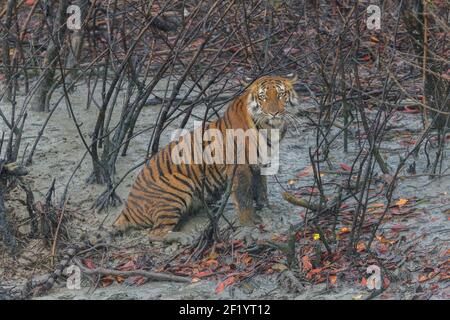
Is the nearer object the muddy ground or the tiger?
the muddy ground

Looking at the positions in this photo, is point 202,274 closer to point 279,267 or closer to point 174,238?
point 279,267

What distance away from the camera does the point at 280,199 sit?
9.12 meters

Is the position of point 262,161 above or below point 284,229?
above

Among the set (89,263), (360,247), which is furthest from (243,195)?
(89,263)

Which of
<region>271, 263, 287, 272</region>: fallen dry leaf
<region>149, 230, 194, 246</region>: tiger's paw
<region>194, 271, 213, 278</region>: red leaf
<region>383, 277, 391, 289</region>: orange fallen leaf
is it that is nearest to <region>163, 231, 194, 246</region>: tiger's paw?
<region>149, 230, 194, 246</region>: tiger's paw

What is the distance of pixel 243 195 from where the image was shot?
8695mm

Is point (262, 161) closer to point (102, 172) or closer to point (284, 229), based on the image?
point (284, 229)

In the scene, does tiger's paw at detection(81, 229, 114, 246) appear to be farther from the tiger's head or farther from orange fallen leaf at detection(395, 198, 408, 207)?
orange fallen leaf at detection(395, 198, 408, 207)

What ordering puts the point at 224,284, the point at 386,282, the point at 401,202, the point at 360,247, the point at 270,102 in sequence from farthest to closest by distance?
the point at 270,102 < the point at 401,202 < the point at 360,247 < the point at 224,284 < the point at 386,282

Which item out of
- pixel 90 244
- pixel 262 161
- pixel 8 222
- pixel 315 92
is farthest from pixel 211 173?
pixel 315 92

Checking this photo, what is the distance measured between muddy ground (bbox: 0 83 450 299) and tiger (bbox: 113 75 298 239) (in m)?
0.15

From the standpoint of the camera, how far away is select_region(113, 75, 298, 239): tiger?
8703mm

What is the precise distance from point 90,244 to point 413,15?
317 centimetres

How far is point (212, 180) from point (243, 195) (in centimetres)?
36
